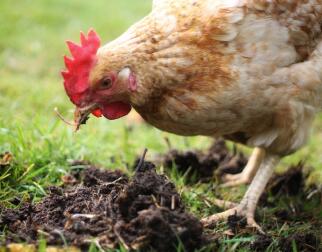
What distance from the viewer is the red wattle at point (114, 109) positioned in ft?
10.9

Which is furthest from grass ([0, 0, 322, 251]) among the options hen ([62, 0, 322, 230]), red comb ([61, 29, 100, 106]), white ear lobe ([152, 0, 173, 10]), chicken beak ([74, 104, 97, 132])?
white ear lobe ([152, 0, 173, 10])

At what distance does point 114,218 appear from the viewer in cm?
278

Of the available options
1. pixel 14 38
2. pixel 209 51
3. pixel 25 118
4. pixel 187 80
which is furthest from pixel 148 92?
pixel 14 38

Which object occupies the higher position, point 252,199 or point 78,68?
point 78,68

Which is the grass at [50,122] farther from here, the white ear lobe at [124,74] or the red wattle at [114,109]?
the white ear lobe at [124,74]

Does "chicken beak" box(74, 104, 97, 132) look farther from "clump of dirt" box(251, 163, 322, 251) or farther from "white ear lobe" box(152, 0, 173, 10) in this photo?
"clump of dirt" box(251, 163, 322, 251)

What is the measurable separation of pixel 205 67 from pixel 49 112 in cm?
273

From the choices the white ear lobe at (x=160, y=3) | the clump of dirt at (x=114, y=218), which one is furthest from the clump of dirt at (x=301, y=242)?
the white ear lobe at (x=160, y=3)

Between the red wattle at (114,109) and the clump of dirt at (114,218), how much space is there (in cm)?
40

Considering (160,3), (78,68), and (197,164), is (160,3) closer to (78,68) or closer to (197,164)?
(78,68)

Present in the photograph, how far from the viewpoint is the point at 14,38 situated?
295 inches

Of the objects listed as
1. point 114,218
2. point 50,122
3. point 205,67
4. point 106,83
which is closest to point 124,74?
point 106,83

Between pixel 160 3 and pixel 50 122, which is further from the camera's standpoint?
pixel 50 122

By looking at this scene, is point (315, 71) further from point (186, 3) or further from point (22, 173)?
point (22, 173)
